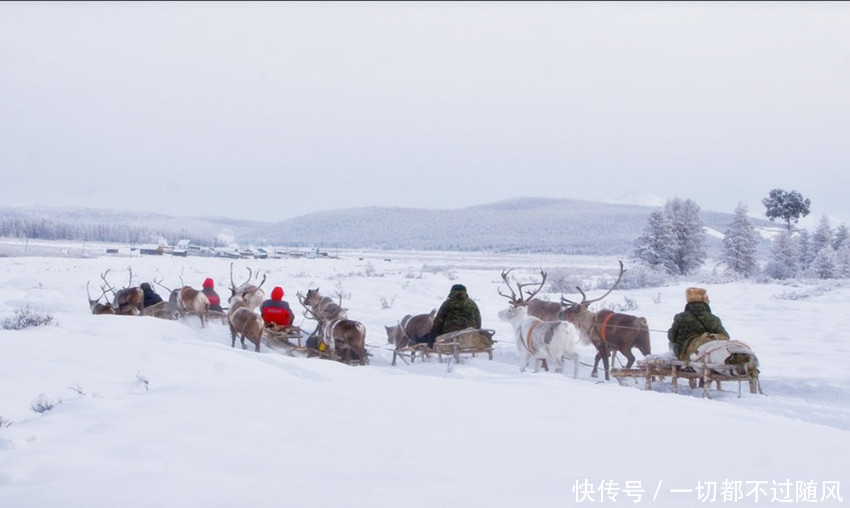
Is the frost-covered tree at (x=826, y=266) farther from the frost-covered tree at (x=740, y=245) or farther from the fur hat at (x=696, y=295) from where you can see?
the fur hat at (x=696, y=295)

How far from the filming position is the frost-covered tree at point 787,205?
57312mm

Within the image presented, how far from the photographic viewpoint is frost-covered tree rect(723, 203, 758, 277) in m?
45.1

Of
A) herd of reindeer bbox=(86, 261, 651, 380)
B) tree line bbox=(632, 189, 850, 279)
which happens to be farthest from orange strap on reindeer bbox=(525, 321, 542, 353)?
tree line bbox=(632, 189, 850, 279)

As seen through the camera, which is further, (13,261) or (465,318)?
(13,261)

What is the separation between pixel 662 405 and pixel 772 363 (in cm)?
659

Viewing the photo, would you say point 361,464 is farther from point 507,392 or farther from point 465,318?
point 465,318

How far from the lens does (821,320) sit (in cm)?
1848

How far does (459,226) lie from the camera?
161875 mm

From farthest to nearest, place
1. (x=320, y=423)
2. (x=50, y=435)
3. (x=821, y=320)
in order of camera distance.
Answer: (x=821, y=320), (x=320, y=423), (x=50, y=435)

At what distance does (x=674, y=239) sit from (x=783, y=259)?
692 centimetres

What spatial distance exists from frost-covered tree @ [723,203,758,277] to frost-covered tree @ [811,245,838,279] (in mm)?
4542

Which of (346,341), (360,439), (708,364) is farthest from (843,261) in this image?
(360,439)

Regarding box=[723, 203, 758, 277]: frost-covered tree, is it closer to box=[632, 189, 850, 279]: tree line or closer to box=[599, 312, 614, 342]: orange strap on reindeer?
box=[632, 189, 850, 279]: tree line

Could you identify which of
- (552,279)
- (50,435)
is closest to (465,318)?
(50,435)
